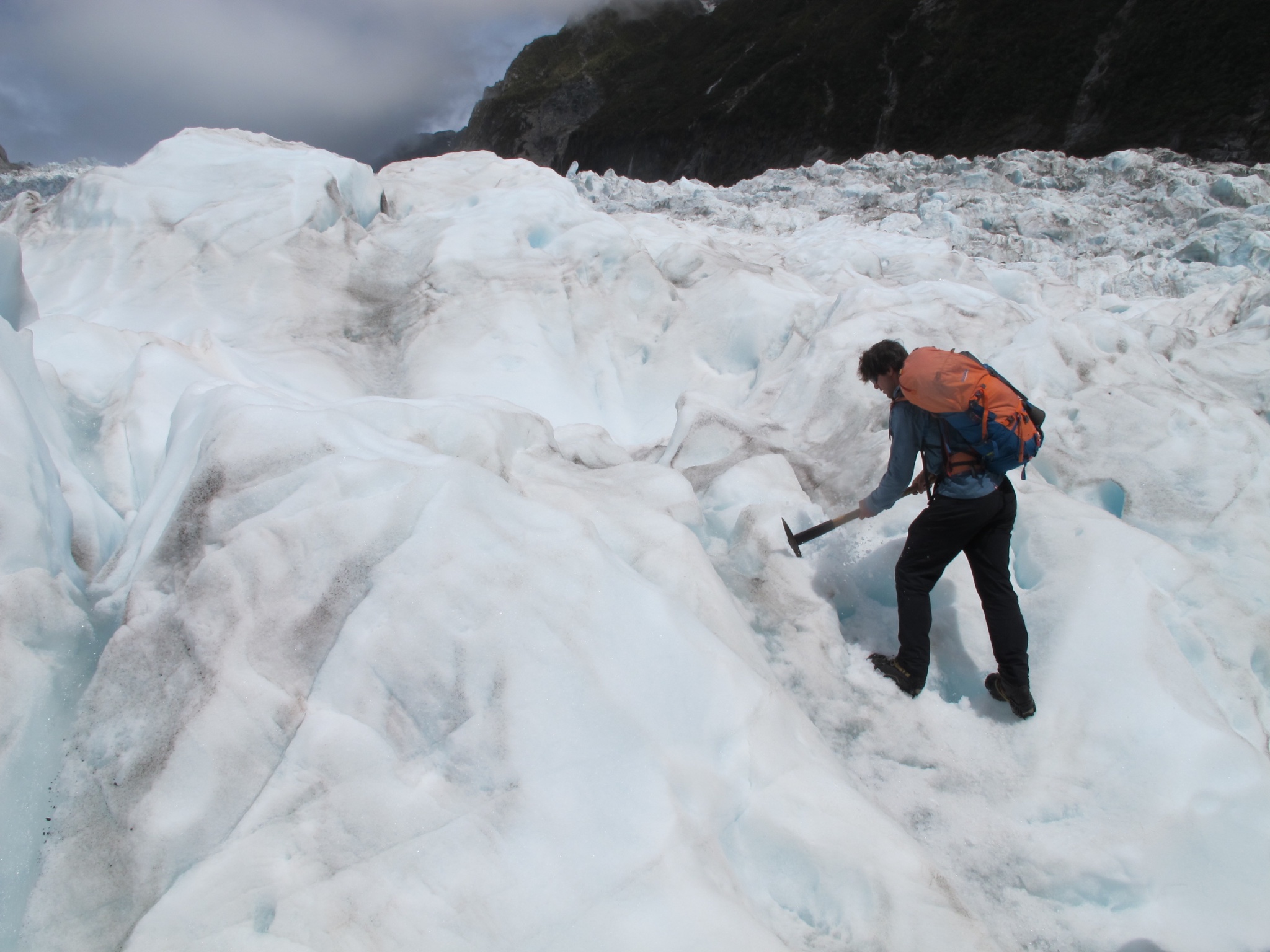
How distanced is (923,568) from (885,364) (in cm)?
85

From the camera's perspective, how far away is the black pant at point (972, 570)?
8.74ft

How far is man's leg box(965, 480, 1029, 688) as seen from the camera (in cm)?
266

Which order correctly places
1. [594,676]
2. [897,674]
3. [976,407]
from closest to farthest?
[594,676] < [976,407] < [897,674]

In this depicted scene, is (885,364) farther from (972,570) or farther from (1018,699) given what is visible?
(1018,699)

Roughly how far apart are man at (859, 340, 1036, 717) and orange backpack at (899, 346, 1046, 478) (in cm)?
6

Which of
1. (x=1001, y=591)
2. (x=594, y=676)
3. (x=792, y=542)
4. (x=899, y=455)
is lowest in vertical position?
(x=792, y=542)

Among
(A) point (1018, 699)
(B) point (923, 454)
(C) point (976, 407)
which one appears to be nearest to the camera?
(C) point (976, 407)

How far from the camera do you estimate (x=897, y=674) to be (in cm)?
290

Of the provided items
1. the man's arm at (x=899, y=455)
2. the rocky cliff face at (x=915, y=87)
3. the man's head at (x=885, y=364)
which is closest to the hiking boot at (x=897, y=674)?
the man's arm at (x=899, y=455)

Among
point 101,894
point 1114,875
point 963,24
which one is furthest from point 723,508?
point 963,24

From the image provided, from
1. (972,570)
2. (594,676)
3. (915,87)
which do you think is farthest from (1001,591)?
(915,87)

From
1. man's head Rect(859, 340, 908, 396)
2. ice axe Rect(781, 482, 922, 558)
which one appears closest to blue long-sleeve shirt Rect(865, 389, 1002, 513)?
man's head Rect(859, 340, 908, 396)

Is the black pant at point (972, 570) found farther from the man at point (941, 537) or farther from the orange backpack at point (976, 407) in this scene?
the orange backpack at point (976, 407)

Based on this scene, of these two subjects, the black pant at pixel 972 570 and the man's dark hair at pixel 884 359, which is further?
the man's dark hair at pixel 884 359
